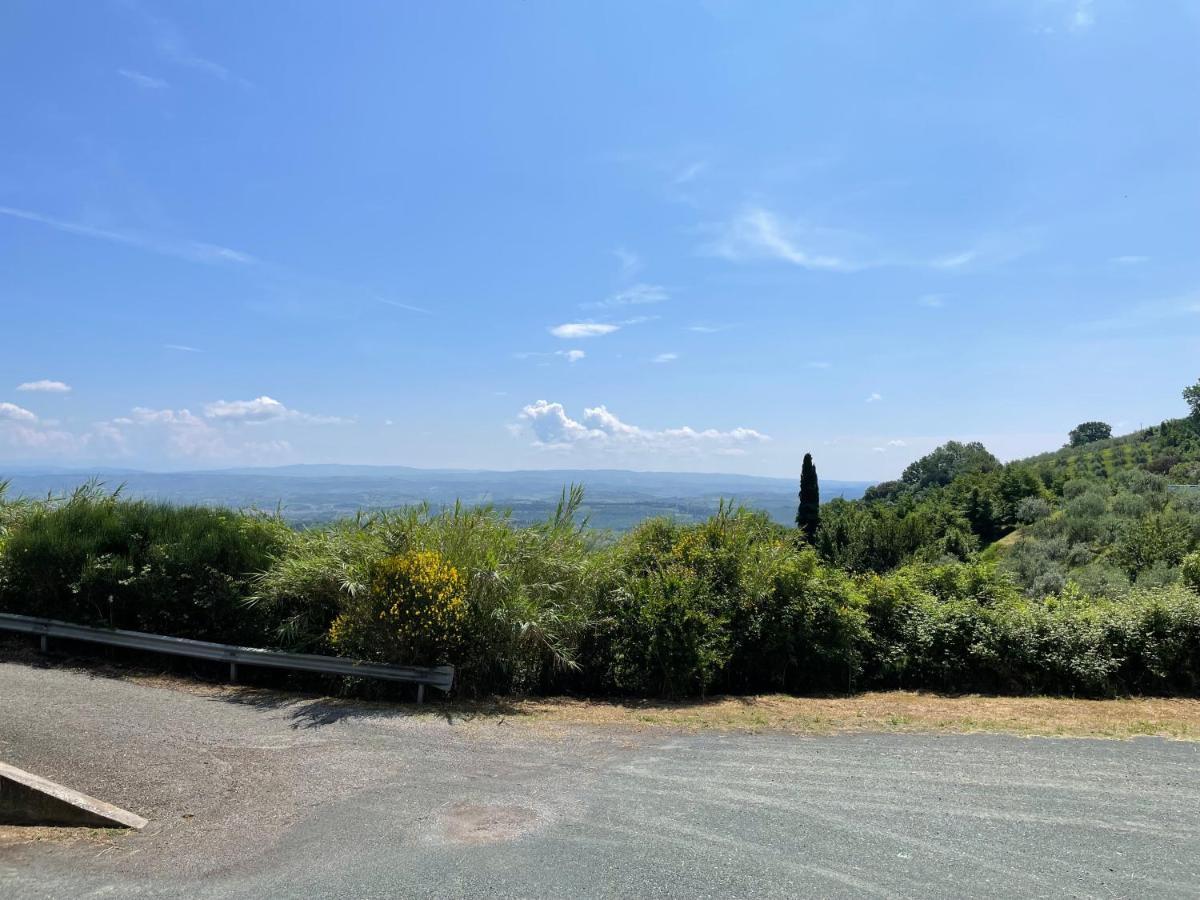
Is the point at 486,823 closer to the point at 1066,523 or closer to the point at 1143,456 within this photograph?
the point at 1066,523

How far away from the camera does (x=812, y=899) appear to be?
388 centimetres

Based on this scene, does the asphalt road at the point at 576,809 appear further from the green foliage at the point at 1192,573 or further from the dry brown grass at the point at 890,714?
the green foliage at the point at 1192,573

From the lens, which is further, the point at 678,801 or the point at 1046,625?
the point at 1046,625

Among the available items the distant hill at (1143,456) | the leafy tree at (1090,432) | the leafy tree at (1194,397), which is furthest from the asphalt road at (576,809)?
the leafy tree at (1090,432)

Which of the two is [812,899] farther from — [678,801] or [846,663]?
[846,663]

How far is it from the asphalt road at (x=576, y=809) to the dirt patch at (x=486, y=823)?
20mm

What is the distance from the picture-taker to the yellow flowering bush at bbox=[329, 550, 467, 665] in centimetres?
828

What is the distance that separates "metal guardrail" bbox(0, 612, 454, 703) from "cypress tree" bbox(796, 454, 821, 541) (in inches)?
1926

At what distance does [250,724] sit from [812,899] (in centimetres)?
576

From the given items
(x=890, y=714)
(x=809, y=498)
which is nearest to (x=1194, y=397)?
(x=809, y=498)

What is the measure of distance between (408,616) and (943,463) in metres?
148

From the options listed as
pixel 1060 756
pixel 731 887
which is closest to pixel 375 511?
pixel 731 887

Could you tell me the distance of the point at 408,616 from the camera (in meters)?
8.30

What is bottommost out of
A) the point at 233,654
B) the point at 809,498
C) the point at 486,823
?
the point at 486,823
